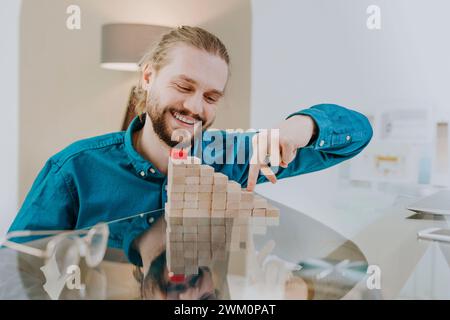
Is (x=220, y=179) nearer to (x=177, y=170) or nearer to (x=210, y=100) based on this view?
(x=177, y=170)

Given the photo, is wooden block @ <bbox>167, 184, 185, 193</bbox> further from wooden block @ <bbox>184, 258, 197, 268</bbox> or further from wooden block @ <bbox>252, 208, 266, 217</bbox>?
wooden block @ <bbox>184, 258, 197, 268</bbox>

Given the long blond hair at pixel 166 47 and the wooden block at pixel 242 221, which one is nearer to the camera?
the wooden block at pixel 242 221

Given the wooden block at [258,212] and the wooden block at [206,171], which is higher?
the wooden block at [206,171]

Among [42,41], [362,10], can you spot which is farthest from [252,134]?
[42,41]

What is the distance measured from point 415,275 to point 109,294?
17.5 inches

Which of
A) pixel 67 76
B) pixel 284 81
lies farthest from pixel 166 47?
pixel 284 81

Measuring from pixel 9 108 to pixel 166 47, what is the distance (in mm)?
579

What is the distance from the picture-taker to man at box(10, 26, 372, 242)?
5.16 ft

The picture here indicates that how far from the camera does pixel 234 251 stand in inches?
34.3

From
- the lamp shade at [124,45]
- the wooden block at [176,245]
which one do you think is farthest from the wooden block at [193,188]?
the lamp shade at [124,45]

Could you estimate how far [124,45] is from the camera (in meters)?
1.67

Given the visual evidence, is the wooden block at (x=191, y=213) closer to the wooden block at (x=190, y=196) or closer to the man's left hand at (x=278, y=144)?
the wooden block at (x=190, y=196)

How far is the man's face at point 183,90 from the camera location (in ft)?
5.40
